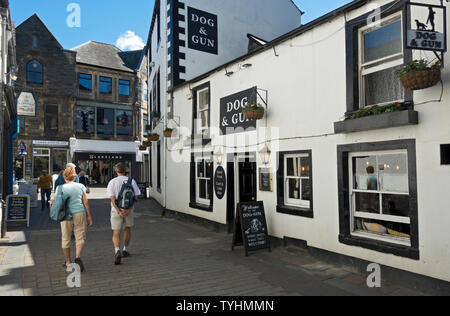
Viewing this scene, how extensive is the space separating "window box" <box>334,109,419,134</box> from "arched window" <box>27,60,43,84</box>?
27.2m

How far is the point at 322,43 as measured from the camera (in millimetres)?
6352

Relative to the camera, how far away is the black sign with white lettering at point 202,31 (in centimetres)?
1266

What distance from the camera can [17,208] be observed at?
9.55 meters

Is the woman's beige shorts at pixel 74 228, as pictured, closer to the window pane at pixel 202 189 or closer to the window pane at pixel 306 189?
the window pane at pixel 306 189

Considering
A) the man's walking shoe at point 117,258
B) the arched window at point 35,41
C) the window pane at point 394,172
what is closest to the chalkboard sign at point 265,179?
the window pane at point 394,172

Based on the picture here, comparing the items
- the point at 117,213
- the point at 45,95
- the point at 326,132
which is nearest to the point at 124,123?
the point at 45,95

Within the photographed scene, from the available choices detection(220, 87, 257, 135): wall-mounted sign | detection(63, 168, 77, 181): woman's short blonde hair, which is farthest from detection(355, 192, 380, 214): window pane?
detection(63, 168, 77, 181): woman's short blonde hair

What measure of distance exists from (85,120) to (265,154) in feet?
80.5

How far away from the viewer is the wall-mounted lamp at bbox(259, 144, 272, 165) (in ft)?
25.1

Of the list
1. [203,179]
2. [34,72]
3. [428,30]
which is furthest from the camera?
[34,72]

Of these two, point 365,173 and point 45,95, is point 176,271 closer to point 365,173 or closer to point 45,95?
point 365,173

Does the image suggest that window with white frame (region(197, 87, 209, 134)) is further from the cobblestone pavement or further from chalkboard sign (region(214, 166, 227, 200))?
the cobblestone pavement

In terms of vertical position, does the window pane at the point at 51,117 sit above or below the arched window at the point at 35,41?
below

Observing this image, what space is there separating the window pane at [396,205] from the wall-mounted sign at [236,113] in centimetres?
372
